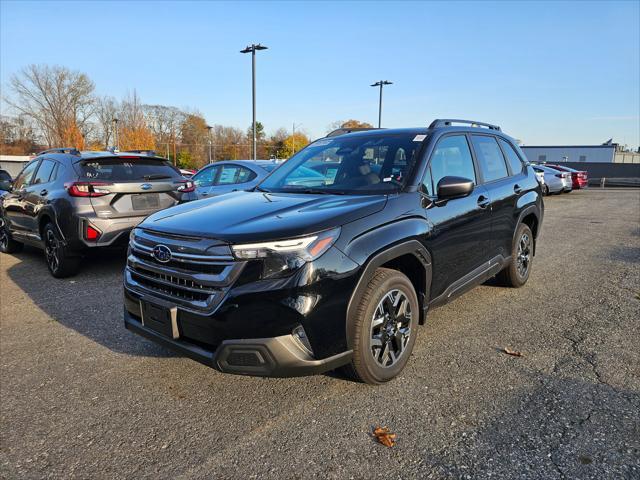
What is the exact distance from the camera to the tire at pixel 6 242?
26.6ft

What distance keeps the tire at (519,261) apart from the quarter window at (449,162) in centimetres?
134

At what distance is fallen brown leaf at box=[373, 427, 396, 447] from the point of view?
256cm

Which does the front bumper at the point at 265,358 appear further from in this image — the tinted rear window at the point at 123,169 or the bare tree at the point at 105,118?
the bare tree at the point at 105,118

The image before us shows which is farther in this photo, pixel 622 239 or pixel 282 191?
pixel 622 239

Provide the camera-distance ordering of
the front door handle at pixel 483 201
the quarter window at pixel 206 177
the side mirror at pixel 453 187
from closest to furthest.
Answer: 1. the side mirror at pixel 453 187
2. the front door handle at pixel 483 201
3. the quarter window at pixel 206 177

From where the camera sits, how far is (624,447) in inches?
97.3

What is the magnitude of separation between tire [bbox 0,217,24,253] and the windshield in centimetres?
625

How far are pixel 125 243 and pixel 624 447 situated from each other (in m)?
5.67

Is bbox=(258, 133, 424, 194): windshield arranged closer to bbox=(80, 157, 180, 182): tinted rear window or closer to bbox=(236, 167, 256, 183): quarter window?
bbox=(80, 157, 180, 182): tinted rear window

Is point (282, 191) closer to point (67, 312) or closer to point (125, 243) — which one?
point (67, 312)

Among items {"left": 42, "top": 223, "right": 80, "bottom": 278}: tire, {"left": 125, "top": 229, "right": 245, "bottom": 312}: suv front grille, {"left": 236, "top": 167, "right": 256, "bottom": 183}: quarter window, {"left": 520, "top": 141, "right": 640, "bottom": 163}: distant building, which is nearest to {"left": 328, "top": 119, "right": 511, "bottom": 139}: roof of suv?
{"left": 125, "top": 229, "right": 245, "bottom": 312}: suv front grille

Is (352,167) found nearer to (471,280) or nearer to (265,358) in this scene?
(471,280)

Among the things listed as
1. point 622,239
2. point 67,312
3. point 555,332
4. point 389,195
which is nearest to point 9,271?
point 67,312

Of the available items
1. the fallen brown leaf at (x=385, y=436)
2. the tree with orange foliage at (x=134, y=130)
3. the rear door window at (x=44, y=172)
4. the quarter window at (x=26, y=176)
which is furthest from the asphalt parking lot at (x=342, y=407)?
the tree with orange foliage at (x=134, y=130)
